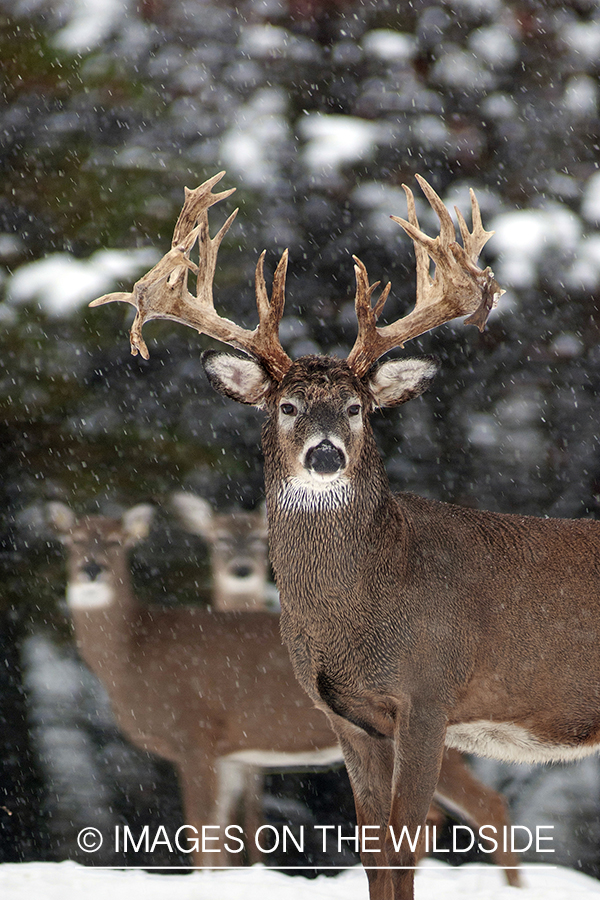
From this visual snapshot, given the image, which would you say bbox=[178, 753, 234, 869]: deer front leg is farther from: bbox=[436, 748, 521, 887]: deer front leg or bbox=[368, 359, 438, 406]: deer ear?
bbox=[368, 359, 438, 406]: deer ear

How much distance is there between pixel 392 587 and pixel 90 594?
268cm

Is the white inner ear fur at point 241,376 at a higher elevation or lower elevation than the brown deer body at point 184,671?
higher

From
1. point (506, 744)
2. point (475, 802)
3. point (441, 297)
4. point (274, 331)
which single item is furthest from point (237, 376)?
point (475, 802)

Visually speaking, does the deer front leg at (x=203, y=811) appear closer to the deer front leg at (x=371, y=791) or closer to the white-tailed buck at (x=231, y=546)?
the white-tailed buck at (x=231, y=546)

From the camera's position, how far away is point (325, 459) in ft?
11.8

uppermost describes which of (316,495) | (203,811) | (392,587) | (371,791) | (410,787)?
(316,495)

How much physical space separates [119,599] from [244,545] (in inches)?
30.6

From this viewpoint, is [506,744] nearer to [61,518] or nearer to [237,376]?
[237,376]

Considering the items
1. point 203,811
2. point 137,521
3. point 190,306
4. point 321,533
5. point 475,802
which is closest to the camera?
point 321,533

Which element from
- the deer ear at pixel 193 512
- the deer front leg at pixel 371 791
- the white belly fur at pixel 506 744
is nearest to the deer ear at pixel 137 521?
the deer ear at pixel 193 512

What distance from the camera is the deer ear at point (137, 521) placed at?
6.01 m

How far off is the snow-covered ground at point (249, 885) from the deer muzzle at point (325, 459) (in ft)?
7.80

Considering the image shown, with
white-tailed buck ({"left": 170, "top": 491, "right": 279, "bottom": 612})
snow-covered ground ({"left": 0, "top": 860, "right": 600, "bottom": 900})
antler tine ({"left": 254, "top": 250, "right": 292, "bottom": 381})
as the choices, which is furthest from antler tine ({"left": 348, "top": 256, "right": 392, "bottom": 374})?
snow-covered ground ({"left": 0, "top": 860, "right": 600, "bottom": 900})

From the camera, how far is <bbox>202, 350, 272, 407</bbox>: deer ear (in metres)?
3.96
